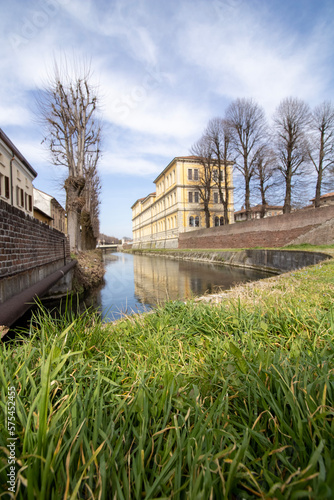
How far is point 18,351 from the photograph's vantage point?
75.9 inches

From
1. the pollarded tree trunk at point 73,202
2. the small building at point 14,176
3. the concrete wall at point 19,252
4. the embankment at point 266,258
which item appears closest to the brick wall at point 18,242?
the concrete wall at point 19,252

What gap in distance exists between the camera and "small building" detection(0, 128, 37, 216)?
46.9ft

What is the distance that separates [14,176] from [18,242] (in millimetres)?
14312

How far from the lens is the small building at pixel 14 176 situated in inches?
563

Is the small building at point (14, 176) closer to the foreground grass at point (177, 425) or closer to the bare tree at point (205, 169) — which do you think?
the foreground grass at point (177, 425)

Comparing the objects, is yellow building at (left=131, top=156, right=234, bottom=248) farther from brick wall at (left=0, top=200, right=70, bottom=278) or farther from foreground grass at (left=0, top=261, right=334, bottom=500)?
foreground grass at (left=0, top=261, right=334, bottom=500)

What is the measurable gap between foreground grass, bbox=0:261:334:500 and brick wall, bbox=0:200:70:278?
2.43m

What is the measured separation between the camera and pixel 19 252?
481 cm

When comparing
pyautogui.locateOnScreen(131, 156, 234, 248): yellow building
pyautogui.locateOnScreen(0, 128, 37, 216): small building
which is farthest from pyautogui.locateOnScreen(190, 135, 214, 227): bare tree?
pyautogui.locateOnScreen(0, 128, 37, 216): small building

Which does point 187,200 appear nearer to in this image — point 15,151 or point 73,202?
point 73,202

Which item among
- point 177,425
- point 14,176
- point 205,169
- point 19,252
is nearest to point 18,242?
point 19,252

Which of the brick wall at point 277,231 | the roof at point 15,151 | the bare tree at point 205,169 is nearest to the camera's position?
the roof at point 15,151

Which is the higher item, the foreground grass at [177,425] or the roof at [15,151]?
the roof at [15,151]

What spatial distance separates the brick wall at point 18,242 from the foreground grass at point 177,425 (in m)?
2.43
